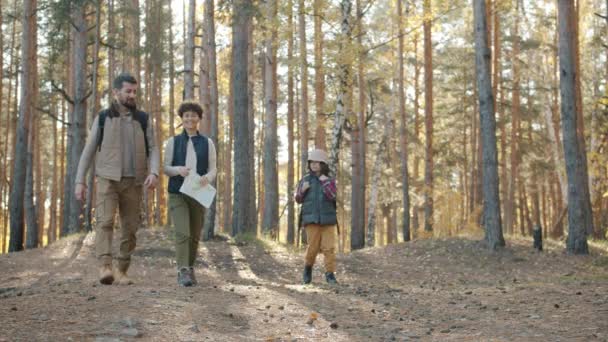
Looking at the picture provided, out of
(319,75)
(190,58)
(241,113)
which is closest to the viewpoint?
Answer: (241,113)

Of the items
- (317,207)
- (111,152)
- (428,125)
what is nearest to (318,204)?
(317,207)

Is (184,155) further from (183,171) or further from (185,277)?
(185,277)

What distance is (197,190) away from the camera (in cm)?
737

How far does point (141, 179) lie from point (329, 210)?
287 cm

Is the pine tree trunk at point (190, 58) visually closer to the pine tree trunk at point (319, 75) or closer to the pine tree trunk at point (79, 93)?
Result: the pine tree trunk at point (319, 75)

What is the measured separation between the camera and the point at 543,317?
606 centimetres

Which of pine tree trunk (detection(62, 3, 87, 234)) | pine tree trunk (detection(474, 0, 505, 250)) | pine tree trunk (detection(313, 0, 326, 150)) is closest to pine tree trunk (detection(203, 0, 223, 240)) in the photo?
pine tree trunk (detection(313, 0, 326, 150))

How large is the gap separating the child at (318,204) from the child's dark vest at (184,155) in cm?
191

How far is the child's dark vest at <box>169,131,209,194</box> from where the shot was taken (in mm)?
7469

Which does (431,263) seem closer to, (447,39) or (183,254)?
(183,254)

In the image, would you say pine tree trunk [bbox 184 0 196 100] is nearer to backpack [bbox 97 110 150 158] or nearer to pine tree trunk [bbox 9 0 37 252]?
pine tree trunk [bbox 9 0 37 252]

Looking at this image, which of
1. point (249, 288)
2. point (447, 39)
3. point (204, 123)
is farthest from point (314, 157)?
point (447, 39)

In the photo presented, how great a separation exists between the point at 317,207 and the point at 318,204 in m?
0.04

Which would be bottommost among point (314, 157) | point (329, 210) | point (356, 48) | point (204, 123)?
point (329, 210)
